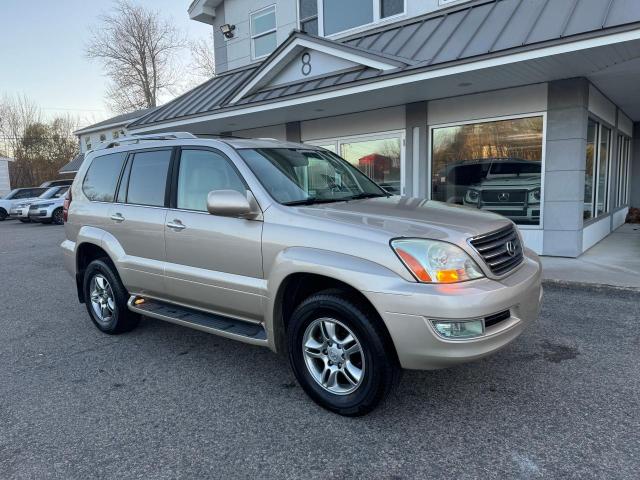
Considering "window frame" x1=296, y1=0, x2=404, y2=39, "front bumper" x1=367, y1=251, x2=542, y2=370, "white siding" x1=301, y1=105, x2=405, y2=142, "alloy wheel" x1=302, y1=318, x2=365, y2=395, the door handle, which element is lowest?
"alloy wheel" x1=302, y1=318, x2=365, y2=395

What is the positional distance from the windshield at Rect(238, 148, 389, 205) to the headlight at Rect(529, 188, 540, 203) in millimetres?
4845

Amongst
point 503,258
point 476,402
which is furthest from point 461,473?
point 503,258

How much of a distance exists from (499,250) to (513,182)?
5858 millimetres

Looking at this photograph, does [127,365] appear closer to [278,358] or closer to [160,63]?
[278,358]

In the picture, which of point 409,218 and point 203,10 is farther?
point 203,10

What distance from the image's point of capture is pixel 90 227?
4.81m

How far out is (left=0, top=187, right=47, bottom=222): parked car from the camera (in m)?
23.5

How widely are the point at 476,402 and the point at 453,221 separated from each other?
128 centimetres

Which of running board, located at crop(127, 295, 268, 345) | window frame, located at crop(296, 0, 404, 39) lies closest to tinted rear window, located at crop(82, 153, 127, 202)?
running board, located at crop(127, 295, 268, 345)

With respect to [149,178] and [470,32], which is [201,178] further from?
[470,32]

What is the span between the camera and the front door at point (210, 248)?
11.2 feet

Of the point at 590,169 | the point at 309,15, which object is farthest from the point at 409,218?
the point at 309,15

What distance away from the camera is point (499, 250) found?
123 inches

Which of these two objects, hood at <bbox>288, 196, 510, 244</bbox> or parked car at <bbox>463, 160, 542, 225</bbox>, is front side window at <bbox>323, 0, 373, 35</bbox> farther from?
hood at <bbox>288, 196, 510, 244</bbox>
